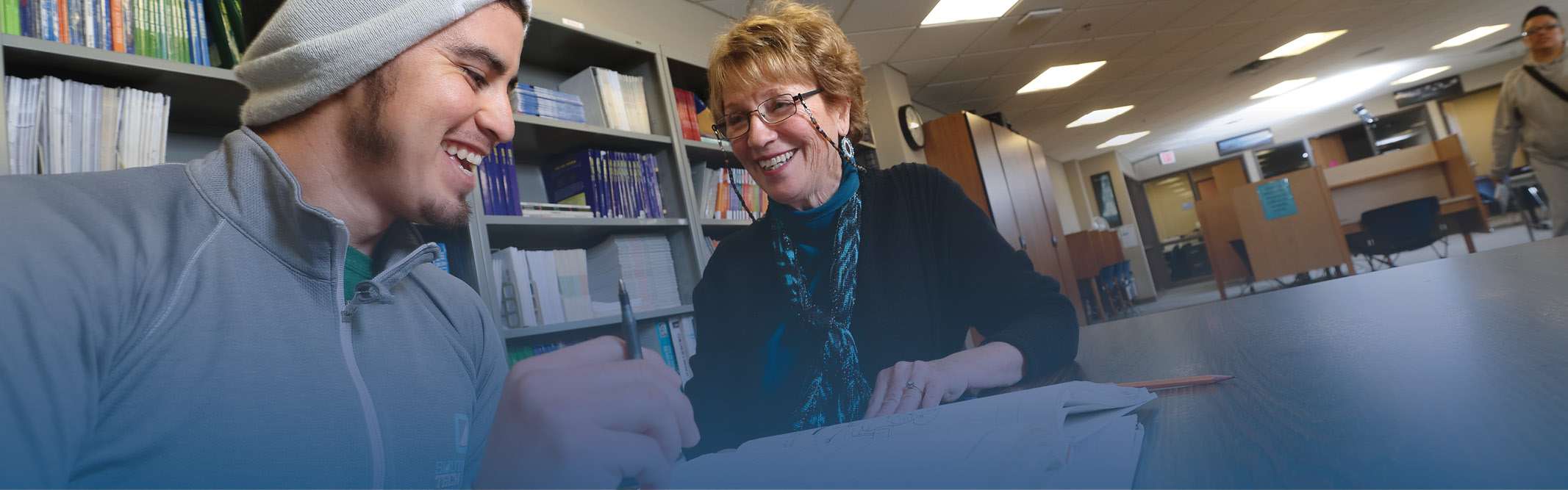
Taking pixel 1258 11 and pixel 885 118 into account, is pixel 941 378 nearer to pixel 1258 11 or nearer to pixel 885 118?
pixel 885 118

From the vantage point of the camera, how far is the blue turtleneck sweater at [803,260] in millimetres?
1107

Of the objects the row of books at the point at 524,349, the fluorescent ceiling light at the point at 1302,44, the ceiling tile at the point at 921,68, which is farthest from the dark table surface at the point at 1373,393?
the fluorescent ceiling light at the point at 1302,44

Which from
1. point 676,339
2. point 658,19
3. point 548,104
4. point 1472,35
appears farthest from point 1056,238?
point 1472,35

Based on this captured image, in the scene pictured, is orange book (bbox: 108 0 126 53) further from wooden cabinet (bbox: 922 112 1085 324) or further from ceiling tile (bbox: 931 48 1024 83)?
ceiling tile (bbox: 931 48 1024 83)

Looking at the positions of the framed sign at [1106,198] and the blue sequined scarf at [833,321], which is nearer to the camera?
the blue sequined scarf at [833,321]

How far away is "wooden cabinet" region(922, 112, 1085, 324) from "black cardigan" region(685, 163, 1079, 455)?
3423 millimetres

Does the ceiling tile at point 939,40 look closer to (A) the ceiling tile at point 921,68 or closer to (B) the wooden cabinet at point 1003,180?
(A) the ceiling tile at point 921,68

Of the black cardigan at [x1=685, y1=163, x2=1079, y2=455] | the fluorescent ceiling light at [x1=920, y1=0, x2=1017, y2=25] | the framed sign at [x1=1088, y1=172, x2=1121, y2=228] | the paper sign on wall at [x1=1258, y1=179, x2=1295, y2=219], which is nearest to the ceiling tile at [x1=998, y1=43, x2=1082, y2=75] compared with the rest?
the fluorescent ceiling light at [x1=920, y1=0, x2=1017, y2=25]

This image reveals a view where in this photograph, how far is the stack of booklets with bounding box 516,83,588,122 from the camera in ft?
6.16

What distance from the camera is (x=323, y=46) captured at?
78 centimetres

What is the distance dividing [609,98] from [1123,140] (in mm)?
9897

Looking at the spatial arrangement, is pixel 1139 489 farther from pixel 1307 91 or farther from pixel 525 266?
pixel 1307 91

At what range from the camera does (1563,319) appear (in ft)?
1.92

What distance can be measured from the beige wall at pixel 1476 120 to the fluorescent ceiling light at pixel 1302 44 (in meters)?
5.29
